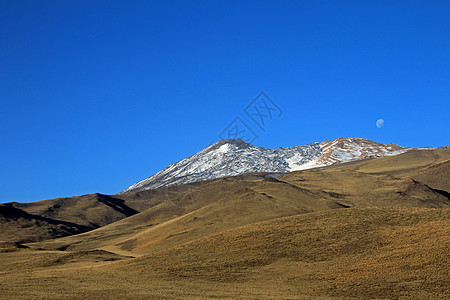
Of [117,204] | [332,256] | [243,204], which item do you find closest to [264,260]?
[332,256]

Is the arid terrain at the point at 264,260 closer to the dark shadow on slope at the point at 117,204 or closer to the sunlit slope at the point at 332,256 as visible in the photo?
the sunlit slope at the point at 332,256

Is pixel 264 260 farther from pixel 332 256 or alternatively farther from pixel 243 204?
pixel 243 204

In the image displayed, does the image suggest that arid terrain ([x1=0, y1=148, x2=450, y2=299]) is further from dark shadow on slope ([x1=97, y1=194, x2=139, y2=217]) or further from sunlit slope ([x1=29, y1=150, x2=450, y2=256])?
dark shadow on slope ([x1=97, y1=194, x2=139, y2=217])

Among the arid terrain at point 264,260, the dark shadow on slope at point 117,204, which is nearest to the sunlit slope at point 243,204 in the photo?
the arid terrain at point 264,260

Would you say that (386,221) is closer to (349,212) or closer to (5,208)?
(349,212)

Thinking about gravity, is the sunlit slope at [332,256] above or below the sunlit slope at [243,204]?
below

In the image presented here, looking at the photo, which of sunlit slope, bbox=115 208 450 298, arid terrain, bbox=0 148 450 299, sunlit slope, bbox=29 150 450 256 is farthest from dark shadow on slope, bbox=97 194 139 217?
sunlit slope, bbox=115 208 450 298

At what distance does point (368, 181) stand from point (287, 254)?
77.5 metres

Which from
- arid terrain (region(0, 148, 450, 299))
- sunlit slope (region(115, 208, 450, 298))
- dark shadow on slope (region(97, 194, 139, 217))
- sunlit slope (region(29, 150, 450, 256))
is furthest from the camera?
dark shadow on slope (region(97, 194, 139, 217))

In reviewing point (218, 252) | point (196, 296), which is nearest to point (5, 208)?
point (218, 252)

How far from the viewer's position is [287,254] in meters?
39.9

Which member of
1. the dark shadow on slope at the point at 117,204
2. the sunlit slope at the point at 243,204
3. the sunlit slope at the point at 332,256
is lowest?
the sunlit slope at the point at 332,256

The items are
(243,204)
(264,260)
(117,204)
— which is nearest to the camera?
(264,260)

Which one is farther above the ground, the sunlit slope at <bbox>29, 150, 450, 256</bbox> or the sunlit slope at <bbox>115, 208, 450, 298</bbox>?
the sunlit slope at <bbox>29, 150, 450, 256</bbox>
